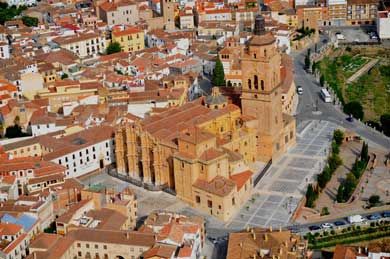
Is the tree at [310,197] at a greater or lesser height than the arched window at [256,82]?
lesser

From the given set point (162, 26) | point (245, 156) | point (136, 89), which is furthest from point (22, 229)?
point (162, 26)

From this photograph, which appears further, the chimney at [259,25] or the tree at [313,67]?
the tree at [313,67]

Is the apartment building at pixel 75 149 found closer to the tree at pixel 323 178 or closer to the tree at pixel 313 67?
the tree at pixel 323 178

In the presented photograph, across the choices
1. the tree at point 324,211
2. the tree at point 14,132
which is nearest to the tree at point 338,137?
the tree at point 324,211

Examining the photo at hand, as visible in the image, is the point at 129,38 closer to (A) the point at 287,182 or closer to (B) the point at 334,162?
(B) the point at 334,162

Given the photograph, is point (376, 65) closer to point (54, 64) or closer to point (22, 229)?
point (54, 64)

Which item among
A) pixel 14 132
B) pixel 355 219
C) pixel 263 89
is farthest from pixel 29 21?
pixel 355 219

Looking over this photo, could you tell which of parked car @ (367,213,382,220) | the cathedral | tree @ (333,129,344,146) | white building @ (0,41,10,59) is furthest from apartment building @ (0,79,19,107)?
parked car @ (367,213,382,220)

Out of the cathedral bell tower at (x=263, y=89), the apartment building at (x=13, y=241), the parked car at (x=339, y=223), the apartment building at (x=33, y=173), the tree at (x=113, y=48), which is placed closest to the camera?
the apartment building at (x=13, y=241)
